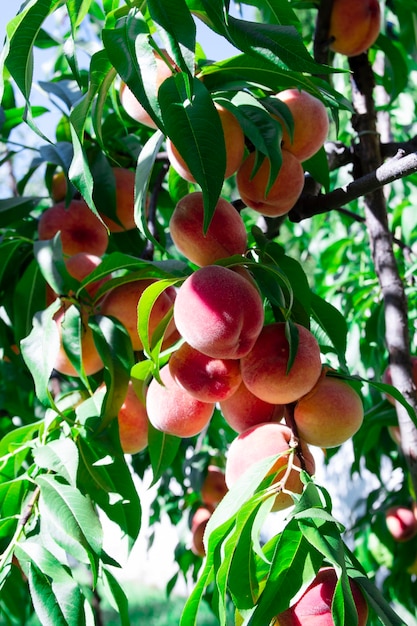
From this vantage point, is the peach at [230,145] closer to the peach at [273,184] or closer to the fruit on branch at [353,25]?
the peach at [273,184]

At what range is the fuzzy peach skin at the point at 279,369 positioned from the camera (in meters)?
0.60

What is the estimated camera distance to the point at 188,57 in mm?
474

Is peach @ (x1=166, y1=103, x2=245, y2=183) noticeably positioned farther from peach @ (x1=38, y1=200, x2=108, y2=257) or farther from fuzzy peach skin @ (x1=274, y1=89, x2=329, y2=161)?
peach @ (x1=38, y1=200, x2=108, y2=257)

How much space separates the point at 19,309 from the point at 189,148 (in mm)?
→ 415

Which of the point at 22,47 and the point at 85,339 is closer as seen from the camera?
the point at 22,47

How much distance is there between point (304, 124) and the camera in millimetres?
691

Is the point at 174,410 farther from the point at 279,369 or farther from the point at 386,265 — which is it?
the point at 386,265

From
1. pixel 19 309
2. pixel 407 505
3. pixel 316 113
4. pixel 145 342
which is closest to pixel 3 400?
pixel 19 309

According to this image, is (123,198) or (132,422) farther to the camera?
(123,198)

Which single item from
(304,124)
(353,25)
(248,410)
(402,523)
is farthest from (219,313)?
(402,523)

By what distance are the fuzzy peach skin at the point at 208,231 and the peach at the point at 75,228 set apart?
30cm

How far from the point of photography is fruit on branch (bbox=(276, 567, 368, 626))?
0.51 meters

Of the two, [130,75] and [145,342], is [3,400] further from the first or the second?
[130,75]

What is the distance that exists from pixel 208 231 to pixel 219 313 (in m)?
0.08
